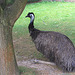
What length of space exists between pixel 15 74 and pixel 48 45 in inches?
63.1

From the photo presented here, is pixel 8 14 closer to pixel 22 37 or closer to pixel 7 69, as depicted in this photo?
pixel 7 69

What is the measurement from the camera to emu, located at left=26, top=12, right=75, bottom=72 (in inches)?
190

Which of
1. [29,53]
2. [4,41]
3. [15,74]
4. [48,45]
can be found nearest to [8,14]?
[4,41]

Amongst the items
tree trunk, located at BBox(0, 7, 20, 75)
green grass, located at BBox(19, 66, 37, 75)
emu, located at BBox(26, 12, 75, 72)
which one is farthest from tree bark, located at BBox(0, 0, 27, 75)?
emu, located at BBox(26, 12, 75, 72)

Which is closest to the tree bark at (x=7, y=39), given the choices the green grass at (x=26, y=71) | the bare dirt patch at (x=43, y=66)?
the green grass at (x=26, y=71)

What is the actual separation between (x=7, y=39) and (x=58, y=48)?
5.86 ft

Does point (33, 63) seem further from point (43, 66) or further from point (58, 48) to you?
point (58, 48)

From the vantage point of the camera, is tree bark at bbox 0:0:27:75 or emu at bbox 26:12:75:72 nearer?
tree bark at bbox 0:0:27:75

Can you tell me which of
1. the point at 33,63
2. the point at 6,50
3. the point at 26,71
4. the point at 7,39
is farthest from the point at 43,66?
the point at 7,39

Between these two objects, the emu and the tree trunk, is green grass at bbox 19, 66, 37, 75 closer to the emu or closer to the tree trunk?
the tree trunk

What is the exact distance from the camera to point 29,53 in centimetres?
652

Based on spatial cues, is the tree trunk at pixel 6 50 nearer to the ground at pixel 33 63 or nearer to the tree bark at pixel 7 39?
the tree bark at pixel 7 39

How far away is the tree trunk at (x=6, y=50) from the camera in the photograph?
386 cm

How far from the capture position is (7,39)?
394 cm
